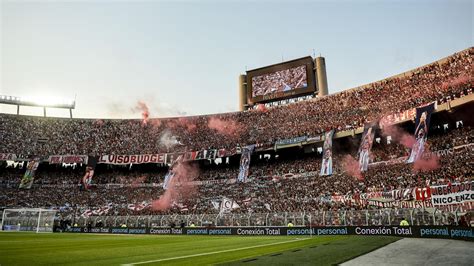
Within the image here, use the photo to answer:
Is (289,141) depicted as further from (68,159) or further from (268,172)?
(68,159)

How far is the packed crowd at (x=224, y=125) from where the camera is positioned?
1722 inches

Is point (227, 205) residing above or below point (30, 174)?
below

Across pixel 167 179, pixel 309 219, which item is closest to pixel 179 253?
pixel 309 219

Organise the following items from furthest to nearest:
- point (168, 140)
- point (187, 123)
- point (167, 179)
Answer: point (187, 123) < point (168, 140) < point (167, 179)

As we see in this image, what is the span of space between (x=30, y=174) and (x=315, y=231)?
1939 inches

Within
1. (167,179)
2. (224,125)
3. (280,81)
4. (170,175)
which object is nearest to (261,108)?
(280,81)

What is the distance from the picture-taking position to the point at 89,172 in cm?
5675

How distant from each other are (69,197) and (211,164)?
23440mm

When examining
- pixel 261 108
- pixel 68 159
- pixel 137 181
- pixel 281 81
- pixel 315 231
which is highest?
pixel 281 81

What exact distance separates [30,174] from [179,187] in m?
25.3

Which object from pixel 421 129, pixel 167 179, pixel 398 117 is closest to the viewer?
pixel 421 129

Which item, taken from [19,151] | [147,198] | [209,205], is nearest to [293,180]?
[209,205]

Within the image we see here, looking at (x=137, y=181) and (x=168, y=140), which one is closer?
(x=137, y=181)

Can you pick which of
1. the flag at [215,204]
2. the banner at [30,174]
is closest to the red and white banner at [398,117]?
the flag at [215,204]
